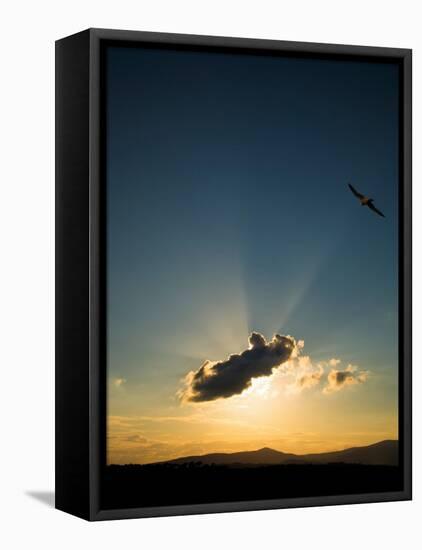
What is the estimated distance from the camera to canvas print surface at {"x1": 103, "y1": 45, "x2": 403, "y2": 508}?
1121 cm

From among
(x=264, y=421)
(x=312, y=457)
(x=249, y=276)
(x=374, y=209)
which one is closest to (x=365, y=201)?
(x=374, y=209)

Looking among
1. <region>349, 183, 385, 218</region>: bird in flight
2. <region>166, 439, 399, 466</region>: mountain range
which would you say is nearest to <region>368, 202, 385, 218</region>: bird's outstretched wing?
<region>349, 183, 385, 218</region>: bird in flight

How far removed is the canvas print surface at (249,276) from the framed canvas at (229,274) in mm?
12

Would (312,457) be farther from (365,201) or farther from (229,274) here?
(365,201)

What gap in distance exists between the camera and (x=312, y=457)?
38.4ft

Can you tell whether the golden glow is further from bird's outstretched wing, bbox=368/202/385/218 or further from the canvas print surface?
bird's outstretched wing, bbox=368/202/385/218

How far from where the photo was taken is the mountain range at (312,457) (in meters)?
11.4

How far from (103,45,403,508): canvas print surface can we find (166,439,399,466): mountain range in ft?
0.04

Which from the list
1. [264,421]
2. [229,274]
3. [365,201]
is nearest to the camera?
[229,274]

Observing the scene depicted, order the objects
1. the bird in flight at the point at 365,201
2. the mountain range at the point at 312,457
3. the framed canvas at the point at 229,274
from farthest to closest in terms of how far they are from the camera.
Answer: the bird in flight at the point at 365,201, the mountain range at the point at 312,457, the framed canvas at the point at 229,274

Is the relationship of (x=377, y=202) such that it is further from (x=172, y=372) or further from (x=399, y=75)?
(x=172, y=372)

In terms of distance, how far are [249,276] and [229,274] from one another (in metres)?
0.14

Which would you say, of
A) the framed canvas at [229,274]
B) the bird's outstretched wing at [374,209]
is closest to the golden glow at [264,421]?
the framed canvas at [229,274]

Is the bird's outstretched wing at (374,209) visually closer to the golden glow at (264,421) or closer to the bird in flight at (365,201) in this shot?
the bird in flight at (365,201)
